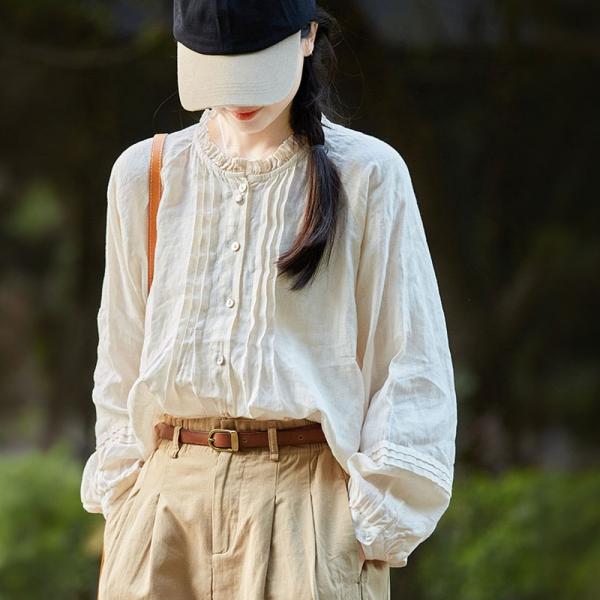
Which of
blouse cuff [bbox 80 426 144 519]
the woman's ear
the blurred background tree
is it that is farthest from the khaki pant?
the blurred background tree

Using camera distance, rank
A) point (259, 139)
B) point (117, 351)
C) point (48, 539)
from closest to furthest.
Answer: point (259, 139) < point (117, 351) < point (48, 539)

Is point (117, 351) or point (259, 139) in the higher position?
point (259, 139)

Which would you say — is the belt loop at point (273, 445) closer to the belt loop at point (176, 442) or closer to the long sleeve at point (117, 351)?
the belt loop at point (176, 442)

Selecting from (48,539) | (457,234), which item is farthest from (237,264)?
(48,539)

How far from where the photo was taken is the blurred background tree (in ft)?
15.6

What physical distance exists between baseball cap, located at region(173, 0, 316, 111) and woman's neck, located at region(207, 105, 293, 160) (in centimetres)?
9

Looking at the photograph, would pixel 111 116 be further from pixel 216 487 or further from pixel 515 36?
pixel 216 487

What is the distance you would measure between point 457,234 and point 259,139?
298cm

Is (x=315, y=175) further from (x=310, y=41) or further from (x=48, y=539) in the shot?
(x=48, y=539)

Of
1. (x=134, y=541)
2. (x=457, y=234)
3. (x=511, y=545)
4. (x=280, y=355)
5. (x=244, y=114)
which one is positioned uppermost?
(x=244, y=114)

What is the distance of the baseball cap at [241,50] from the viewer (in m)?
1.83

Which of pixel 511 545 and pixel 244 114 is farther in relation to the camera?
pixel 511 545

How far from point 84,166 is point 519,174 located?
163 centimetres

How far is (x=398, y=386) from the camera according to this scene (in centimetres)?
186
